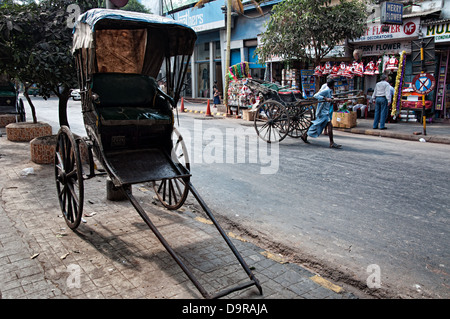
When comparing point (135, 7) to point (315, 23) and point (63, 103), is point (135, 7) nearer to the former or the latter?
point (315, 23)

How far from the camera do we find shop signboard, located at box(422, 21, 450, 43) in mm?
12797

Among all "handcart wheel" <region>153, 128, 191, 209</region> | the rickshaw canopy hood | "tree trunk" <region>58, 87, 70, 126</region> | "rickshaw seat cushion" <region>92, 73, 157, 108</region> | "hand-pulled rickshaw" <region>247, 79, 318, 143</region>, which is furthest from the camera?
"hand-pulled rickshaw" <region>247, 79, 318, 143</region>

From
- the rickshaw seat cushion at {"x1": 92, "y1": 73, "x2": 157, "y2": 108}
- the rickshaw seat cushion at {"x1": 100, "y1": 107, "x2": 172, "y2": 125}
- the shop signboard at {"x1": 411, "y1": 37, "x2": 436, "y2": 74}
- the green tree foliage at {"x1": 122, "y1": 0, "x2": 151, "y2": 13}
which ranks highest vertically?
the green tree foliage at {"x1": 122, "y1": 0, "x2": 151, "y2": 13}

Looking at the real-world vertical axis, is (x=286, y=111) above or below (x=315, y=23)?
below

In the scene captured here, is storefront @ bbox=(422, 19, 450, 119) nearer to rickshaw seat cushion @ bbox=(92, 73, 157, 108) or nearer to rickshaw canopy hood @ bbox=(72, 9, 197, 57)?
rickshaw canopy hood @ bbox=(72, 9, 197, 57)

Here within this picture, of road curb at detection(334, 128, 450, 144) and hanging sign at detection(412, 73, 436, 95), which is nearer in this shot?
road curb at detection(334, 128, 450, 144)

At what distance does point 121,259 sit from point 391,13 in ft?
44.0

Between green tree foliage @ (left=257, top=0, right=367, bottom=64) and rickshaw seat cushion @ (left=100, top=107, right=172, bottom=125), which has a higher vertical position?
green tree foliage @ (left=257, top=0, right=367, bottom=64)

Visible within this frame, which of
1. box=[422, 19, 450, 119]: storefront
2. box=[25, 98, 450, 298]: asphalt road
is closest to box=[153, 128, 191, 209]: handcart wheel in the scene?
box=[25, 98, 450, 298]: asphalt road

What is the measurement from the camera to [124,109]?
4.68 metres

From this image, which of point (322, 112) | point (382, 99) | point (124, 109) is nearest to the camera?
point (124, 109)

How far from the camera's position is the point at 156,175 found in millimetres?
4211

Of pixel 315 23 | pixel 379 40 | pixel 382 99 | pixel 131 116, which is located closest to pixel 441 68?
pixel 379 40

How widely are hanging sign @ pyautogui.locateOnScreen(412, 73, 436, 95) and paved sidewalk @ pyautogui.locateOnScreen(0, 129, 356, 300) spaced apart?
9.11 metres
